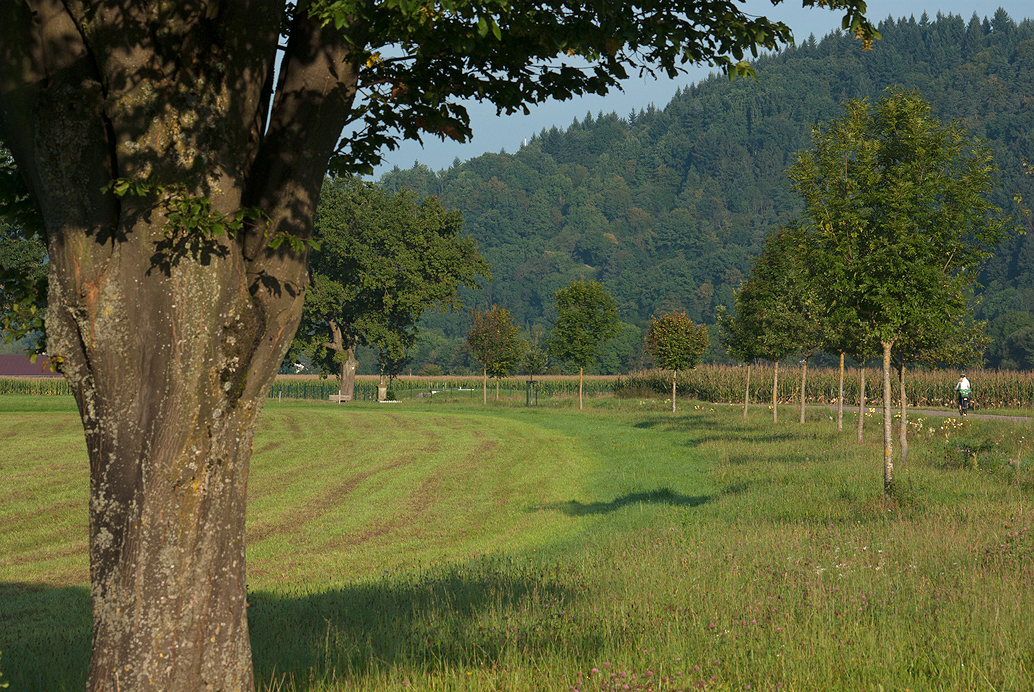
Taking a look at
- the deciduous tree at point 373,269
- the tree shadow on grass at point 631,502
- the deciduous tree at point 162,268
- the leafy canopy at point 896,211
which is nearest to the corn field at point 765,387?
the deciduous tree at point 373,269

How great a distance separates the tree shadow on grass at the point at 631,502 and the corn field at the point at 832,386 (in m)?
24.7

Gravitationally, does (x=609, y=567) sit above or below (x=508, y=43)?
below

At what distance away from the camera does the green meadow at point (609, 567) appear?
566 cm

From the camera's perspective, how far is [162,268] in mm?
4582

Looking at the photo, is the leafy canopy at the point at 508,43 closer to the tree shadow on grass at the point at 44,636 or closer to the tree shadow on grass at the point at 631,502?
the tree shadow on grass at the point at 44,636

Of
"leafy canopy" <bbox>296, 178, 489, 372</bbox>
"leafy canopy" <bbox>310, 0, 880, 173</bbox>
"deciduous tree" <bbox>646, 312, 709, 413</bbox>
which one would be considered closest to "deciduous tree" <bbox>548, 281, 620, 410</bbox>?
"deciduous tree" <bbox>646, 312, 709, 413</bbox>

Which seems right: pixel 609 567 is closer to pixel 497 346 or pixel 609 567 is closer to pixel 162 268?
pixel 162 268

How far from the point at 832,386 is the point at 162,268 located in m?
49.1

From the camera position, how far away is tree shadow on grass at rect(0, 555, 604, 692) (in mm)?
5996

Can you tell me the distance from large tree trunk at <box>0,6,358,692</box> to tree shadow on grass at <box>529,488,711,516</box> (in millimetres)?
12099

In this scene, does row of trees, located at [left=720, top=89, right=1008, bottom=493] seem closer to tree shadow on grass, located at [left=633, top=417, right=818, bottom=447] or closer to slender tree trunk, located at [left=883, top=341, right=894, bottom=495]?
slender tree trunk, located at [left=883, top=341, right=894, bottom=495]

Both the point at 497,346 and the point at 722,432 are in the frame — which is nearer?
the point at 722,432

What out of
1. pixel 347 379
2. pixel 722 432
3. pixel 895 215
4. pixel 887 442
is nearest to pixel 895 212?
pixel 895 215

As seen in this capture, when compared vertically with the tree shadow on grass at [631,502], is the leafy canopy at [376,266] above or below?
above
